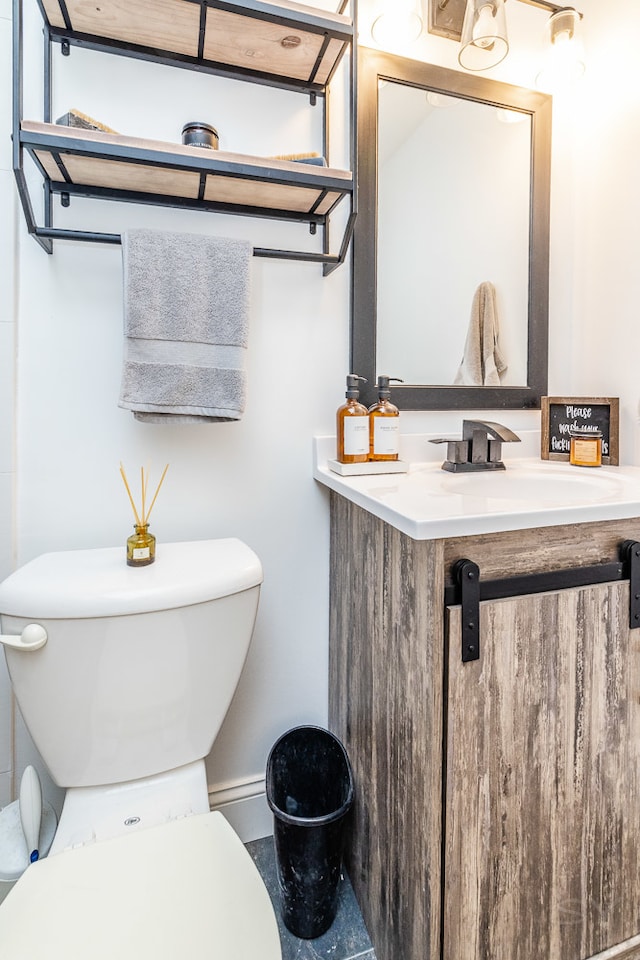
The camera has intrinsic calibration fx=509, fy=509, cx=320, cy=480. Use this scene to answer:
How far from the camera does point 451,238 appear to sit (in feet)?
4.46

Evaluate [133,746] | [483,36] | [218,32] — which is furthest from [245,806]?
[483,36]

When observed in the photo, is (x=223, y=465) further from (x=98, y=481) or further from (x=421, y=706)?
(x=421, y=706)

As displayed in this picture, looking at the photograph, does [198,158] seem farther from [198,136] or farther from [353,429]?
[353,429]

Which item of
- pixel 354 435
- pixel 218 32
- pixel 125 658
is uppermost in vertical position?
pixel 218 32

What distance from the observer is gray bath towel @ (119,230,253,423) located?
3.26ft

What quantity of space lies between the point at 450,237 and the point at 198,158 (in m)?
0.71

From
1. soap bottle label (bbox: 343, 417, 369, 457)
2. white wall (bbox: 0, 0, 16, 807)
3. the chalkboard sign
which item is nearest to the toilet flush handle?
white wall (bbox: 0, 0, 16, 807)

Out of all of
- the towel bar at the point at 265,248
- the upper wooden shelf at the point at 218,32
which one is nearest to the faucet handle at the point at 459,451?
the towel bar at the point at 265,248

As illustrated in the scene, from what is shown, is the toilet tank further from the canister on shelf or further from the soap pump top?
the canister on shelf

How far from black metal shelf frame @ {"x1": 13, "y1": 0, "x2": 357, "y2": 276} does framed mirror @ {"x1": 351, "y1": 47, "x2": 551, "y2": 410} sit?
6.0 inches

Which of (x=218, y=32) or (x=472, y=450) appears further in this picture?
(x=472, y=450)

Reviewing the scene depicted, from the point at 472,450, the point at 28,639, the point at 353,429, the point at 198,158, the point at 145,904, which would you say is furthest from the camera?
the point at 472,450

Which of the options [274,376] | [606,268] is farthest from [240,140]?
[606,268]

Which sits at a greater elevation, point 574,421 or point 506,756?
point 574,421
